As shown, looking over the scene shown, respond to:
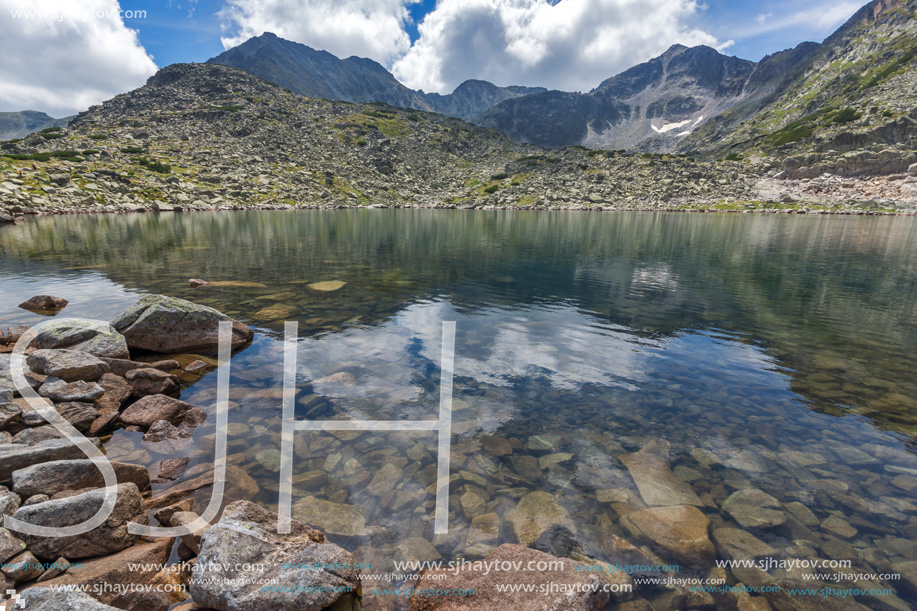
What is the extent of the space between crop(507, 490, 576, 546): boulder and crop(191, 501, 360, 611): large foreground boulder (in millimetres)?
3078

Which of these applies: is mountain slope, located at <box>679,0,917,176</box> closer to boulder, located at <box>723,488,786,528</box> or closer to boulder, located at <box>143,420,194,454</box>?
boulder, located at <box>723,488,786,528</box>

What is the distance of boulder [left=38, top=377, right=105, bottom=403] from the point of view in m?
9.62

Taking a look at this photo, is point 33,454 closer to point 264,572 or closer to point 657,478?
point 264,572

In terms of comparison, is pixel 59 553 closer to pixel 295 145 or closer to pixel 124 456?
pixel 124 456

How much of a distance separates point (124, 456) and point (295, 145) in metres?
189

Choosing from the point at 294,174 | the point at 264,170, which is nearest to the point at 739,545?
the point at 264,170

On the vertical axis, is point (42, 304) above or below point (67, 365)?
below

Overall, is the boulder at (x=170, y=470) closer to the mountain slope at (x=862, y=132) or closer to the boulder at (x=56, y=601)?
the boulder at (x=56, y=601)

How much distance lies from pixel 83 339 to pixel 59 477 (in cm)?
845

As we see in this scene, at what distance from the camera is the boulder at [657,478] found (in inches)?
310

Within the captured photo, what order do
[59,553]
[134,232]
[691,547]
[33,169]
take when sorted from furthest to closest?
[33,169] → [134,232] → [691,547] → [59,553]

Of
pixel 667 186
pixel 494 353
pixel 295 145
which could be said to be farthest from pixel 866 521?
pixel 295 145

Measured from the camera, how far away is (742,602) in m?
5.78

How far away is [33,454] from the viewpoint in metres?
6.80
